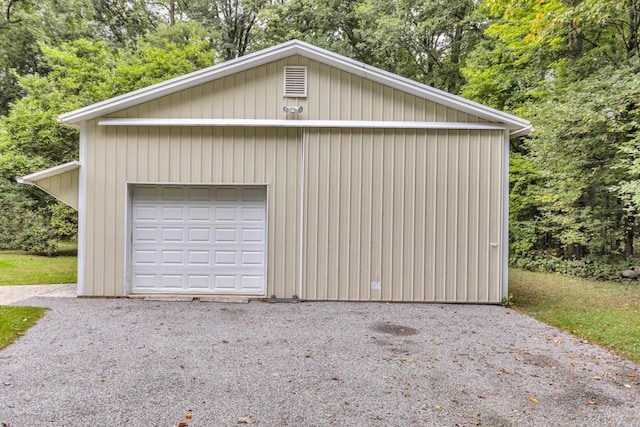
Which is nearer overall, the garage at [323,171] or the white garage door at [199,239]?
the garage at [323,171]

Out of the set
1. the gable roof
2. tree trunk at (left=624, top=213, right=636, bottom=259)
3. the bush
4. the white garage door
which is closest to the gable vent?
the gable roof

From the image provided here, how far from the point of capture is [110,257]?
651 centimetres

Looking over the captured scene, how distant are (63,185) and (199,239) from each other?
7.83 ft

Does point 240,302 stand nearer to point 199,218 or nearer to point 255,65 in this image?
point 199,218

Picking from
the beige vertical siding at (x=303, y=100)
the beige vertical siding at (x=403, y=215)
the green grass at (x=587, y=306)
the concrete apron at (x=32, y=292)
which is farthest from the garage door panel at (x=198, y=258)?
the green grass at (x=587, y=306)

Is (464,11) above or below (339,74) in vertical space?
above

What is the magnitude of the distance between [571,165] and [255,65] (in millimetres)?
7818

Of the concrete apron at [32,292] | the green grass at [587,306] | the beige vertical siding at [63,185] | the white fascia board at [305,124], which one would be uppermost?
the white fascia board at [305,124]

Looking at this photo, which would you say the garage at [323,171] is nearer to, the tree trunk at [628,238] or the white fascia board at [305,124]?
the white fascia board at [305,124]

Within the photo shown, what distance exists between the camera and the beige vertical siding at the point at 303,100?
6.55 metres

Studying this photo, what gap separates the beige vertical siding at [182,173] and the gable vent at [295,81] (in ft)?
2.31

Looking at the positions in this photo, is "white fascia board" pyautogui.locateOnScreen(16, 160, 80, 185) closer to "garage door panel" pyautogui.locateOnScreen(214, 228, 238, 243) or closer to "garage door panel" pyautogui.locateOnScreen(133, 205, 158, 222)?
"garage door panel" pyautogui.locateOnScreen(133, 205, 158, 222)

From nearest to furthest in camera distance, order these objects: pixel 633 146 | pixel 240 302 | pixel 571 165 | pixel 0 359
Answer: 1. pixel 0 359
2. pixel 240 302
3. pixel 633 146
4. pixel 571 165

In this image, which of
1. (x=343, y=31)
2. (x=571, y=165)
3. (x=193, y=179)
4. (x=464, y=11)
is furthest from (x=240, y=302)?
(x=343, y=31)
